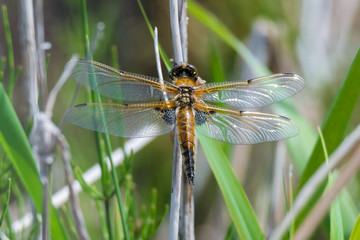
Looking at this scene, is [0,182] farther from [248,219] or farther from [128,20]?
[128,20]

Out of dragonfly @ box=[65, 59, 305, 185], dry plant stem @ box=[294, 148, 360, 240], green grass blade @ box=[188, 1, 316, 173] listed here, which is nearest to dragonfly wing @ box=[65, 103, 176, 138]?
dragonfly @ box=[65, 59, 305, 185]

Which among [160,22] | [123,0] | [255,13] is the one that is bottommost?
[255,13]

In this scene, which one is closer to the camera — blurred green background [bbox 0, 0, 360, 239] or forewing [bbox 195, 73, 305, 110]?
forewing [bbox 195, 73, 305, 110]

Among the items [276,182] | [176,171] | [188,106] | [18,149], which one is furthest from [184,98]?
[276,182]

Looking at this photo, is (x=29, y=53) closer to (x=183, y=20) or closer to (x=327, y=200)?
(x=183, y=20)

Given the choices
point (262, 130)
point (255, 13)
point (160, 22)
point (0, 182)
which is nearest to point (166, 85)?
point (262, 130)

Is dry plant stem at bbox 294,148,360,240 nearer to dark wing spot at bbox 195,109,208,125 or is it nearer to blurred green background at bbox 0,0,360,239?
dark wing spot at bbox 195,109,208,125
